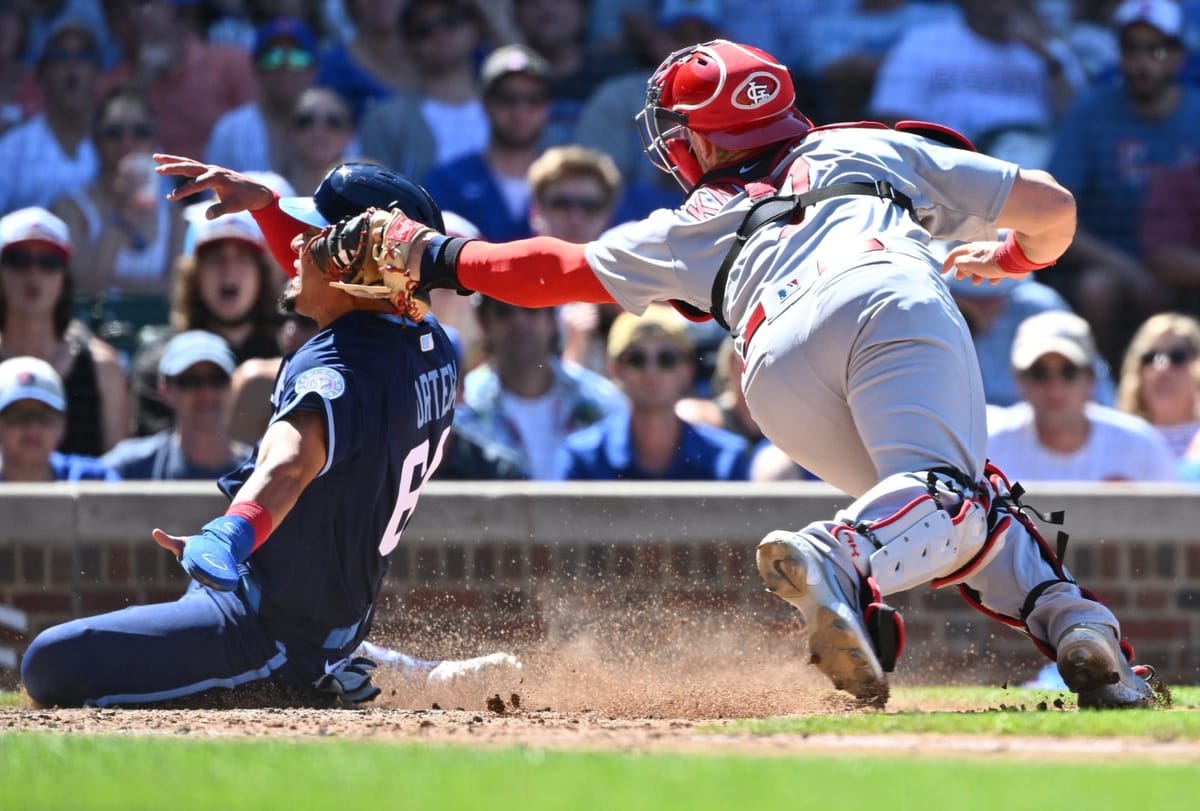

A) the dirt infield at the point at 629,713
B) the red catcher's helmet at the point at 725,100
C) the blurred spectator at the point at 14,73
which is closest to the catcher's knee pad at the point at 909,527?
the dirt infield at the point at 629,713

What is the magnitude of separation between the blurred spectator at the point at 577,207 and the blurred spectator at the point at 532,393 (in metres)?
0.64

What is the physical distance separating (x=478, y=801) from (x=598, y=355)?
20.8ft

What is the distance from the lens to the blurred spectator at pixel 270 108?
10312 mm

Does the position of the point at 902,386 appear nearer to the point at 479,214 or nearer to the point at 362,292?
the point at 362,292

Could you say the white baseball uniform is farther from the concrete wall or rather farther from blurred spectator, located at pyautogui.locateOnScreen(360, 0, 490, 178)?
blurred spectator, located at pyautogui.locateOnScreen(360, 0, 490, 178)

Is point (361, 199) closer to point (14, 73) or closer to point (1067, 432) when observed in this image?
point (1067, 432)

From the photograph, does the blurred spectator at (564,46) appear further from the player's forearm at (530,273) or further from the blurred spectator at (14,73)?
the player's forearm at (530,273)

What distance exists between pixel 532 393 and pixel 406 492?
3.40 m

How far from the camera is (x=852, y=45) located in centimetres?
1120

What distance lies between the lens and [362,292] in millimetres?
5125

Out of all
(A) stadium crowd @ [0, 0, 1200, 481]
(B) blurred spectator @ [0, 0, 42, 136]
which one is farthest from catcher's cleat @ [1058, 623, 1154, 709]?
(B) blurred spectator @ [0, 0, 42, 136]

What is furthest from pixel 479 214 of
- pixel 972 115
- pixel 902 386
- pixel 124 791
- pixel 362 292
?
pixel 124 791

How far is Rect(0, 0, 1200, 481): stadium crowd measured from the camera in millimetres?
8188

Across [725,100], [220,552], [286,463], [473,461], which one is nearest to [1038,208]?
[725,100]
